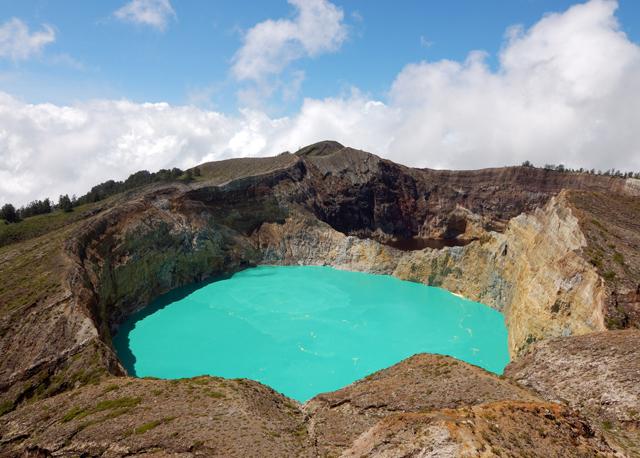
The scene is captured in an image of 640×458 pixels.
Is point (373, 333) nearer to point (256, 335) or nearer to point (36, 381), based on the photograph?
point (256, 335)

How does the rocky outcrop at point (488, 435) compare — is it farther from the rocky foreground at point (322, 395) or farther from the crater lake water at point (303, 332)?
the crater lake water at point (303, 332)

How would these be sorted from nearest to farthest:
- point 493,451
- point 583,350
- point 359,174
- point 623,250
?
1. point 493,451
2. point 583,350
3. point 623,250
4. point 359,174

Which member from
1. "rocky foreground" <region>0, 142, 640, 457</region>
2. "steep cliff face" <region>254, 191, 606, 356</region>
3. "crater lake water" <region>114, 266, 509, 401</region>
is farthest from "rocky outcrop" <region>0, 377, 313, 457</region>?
"steep cliff face" <region>254, 191, 606, 356</region>

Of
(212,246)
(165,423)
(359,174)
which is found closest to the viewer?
(165,423)

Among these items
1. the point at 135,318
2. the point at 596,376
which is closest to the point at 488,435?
the point at 596,376

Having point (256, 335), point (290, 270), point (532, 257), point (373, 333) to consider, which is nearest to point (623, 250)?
point (532, 257)

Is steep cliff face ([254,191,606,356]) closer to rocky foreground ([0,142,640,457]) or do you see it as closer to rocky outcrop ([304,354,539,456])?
rocky foreground ([0,142,640,457])
